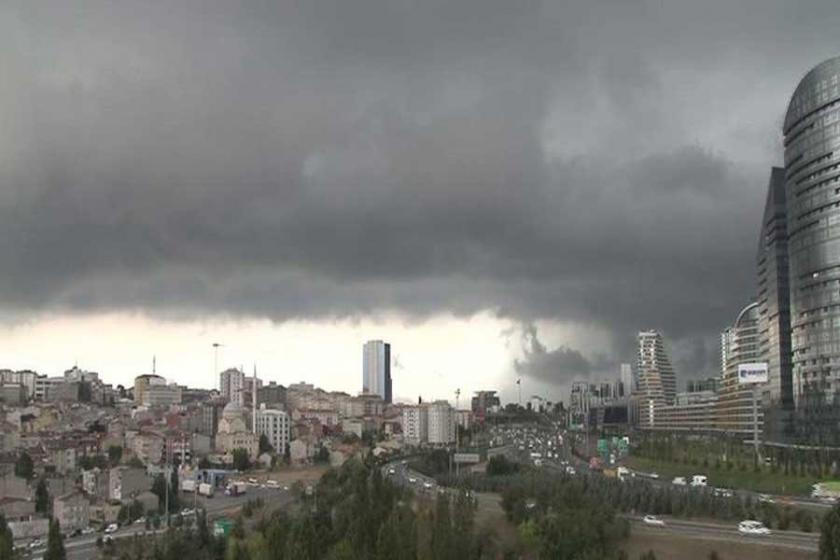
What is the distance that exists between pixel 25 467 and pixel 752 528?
7917cm

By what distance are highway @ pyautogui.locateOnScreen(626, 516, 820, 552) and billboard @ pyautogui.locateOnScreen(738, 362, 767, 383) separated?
137ft

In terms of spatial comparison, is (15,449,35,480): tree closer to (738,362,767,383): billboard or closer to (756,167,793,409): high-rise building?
(738,362,767,383): billboard

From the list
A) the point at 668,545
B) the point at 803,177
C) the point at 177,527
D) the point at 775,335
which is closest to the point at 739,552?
the point at 668,545

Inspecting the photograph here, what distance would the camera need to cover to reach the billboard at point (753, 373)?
3812 inches

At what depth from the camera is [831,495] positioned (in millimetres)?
66500

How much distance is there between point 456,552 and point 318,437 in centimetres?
11651

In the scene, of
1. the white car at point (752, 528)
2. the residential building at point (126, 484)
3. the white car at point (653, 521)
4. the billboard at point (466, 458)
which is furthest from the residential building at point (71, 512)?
the white car at point (752, 528)

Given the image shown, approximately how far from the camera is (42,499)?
86.5 metres

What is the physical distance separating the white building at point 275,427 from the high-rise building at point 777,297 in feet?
242

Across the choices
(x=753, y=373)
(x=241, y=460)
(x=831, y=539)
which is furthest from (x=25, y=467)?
(x=831, y=539)

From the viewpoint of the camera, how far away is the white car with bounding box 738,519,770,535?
2037 inches

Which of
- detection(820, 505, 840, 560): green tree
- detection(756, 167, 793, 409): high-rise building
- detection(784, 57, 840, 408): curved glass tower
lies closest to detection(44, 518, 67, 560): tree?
detection(820, 505, 840, 560): green tree

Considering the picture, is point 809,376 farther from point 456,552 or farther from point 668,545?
point 456,552

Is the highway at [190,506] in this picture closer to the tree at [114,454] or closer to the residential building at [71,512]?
the residential building at [71,512]
